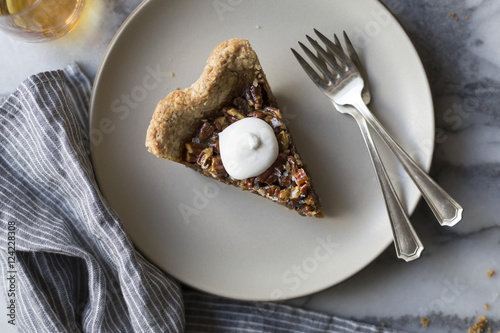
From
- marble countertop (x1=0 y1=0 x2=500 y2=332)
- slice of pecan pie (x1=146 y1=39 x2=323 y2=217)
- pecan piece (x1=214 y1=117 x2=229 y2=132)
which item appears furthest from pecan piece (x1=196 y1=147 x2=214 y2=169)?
marble countertop (x1=0 y1=0 x2=500 y2=332)

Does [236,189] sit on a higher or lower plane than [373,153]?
higher

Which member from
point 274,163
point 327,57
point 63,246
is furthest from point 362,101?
point 63,246

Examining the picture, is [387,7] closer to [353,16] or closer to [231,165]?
[353,16]

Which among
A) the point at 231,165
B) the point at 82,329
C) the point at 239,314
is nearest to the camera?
the point at 231,165

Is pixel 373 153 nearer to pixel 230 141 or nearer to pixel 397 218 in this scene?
pixel 397 218

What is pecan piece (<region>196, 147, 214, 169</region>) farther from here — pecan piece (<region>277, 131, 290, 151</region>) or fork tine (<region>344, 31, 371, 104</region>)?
→ fork tine (<region>344, 31, 371, 104</region>)

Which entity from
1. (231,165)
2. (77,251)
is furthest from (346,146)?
(77,251)

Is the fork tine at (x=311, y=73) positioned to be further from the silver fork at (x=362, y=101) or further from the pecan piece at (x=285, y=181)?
the pecan piece at (x=285, y=181)
